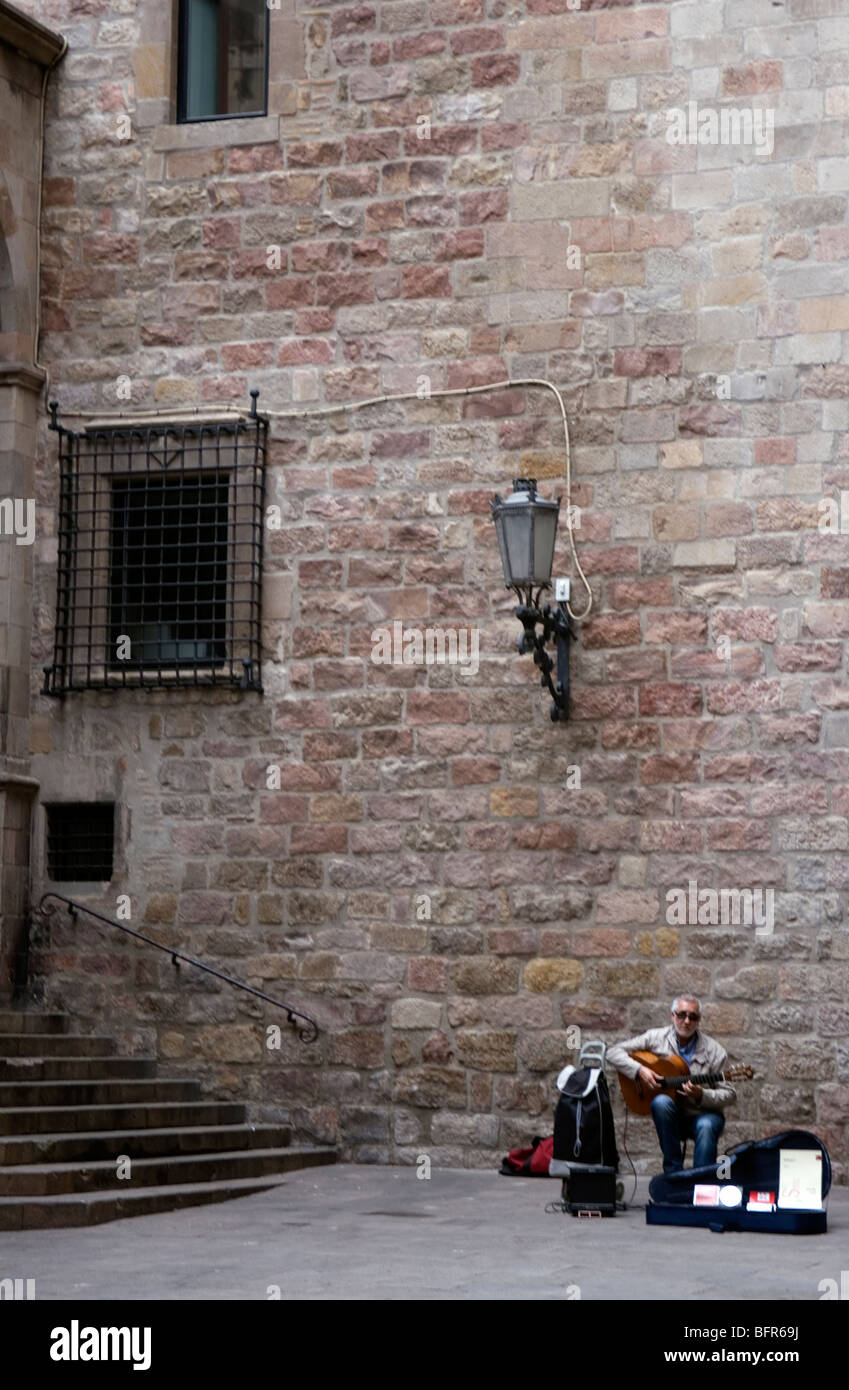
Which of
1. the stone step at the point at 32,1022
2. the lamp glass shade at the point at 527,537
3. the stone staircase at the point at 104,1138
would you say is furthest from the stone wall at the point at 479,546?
the lamp glass shade at the point at 527,537

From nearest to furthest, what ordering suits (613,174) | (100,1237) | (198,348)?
(100,1237), (613,174), (198,348)

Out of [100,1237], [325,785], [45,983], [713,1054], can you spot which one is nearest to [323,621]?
[325,785]

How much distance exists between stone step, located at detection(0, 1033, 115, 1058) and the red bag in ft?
7.61

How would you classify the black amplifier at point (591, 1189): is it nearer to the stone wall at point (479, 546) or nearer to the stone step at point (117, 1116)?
the stone wall at point (479, 546)

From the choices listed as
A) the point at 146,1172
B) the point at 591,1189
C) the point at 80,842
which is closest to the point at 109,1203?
the point at 146,1172

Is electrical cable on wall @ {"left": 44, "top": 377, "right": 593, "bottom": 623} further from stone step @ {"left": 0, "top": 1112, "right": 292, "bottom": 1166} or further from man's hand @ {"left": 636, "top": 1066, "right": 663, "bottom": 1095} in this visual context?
stone step @ {"left": 0, "top": 1112, "right": 292, "bottom": 1166}

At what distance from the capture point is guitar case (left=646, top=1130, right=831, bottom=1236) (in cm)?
859

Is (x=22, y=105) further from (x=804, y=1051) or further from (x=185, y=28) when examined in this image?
(x=804, y=1051)

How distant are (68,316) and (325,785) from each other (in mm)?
3161

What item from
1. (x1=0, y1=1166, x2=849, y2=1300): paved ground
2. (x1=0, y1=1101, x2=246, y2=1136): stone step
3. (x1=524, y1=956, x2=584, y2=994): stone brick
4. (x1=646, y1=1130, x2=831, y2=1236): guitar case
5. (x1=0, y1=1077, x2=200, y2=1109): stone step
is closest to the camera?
(x1=0, y1=1166, x2=849, y2=1300): paved ground

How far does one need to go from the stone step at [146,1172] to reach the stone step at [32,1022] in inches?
56.9

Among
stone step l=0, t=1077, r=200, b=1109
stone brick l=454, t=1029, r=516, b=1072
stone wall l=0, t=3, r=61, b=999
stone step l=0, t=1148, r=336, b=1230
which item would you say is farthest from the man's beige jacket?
stone wall l=0, t=3, r=61, b=999

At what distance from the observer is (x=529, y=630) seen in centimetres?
1053

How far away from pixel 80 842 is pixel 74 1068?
154cm
